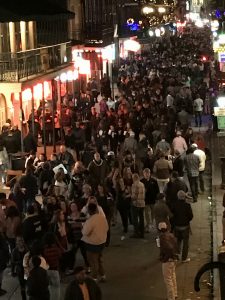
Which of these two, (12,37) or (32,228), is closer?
Answer: (32,228)

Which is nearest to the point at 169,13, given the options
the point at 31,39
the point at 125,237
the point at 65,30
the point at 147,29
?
the point at 147,29

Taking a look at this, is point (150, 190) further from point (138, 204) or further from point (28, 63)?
point (28, 63)

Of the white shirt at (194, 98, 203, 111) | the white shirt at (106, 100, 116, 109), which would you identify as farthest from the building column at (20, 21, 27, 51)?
the white shirt at (194, 98, 203, 111)

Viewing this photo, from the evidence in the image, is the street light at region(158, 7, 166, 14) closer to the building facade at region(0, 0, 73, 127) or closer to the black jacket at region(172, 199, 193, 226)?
the building facade at region(0, 0, 73, 127)

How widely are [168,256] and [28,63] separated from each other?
13754 mm

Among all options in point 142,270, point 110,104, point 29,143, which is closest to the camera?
point 142,270

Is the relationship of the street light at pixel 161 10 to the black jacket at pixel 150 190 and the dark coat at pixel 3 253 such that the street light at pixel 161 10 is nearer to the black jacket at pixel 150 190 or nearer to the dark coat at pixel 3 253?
the black jacket at pixel 150 190

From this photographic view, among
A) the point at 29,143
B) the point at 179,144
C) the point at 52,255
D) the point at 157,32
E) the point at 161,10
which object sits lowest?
the point at 52,255

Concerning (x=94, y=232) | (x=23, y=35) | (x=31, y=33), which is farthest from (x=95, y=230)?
(x=31, y=33)

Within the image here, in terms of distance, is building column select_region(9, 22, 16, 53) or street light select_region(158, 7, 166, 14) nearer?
building column select_region(9, 22, 16, 53)

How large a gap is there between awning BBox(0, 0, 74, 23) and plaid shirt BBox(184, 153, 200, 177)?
981cm

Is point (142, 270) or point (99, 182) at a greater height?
point (99, 182)

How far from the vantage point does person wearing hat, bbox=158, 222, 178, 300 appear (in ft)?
40.6

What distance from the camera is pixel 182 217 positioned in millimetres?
14430
